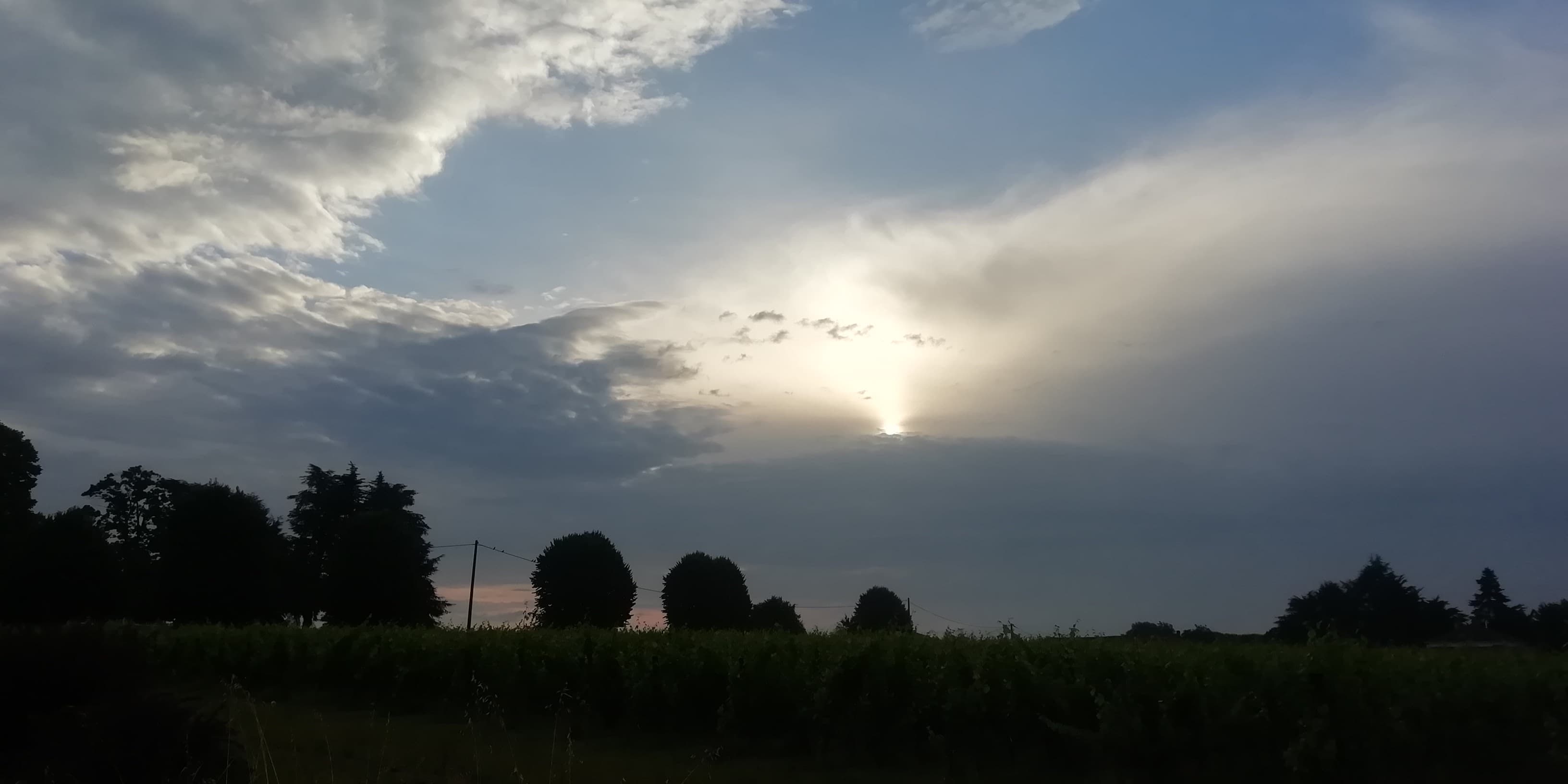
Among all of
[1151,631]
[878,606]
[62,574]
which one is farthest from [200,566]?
[1151,631]

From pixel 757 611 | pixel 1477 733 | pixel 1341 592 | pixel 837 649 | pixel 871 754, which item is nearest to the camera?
pixel 1477 733

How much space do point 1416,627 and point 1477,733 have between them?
5.57 metres

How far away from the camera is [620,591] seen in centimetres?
3906

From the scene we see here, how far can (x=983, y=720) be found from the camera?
915cm

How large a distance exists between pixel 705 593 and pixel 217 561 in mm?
23208

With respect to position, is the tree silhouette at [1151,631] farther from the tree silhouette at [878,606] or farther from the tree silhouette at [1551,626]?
the tree silhouette at [878,606]

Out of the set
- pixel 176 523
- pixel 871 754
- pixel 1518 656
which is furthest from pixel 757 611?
pixel 1518 656

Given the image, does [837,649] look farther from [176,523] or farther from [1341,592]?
[176,523]

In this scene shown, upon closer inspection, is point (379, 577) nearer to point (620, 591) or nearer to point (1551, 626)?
point (620, 591)

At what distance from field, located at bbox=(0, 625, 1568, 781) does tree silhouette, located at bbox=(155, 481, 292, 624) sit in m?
32.7

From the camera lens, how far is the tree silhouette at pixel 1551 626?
9.98m

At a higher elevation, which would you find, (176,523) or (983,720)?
(176,523)

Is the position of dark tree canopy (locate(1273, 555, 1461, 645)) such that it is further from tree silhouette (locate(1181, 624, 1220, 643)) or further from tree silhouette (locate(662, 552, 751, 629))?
tree silhouette (locate(662, 552, 751, 629))

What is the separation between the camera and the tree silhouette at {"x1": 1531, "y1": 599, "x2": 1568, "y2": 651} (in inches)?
393
